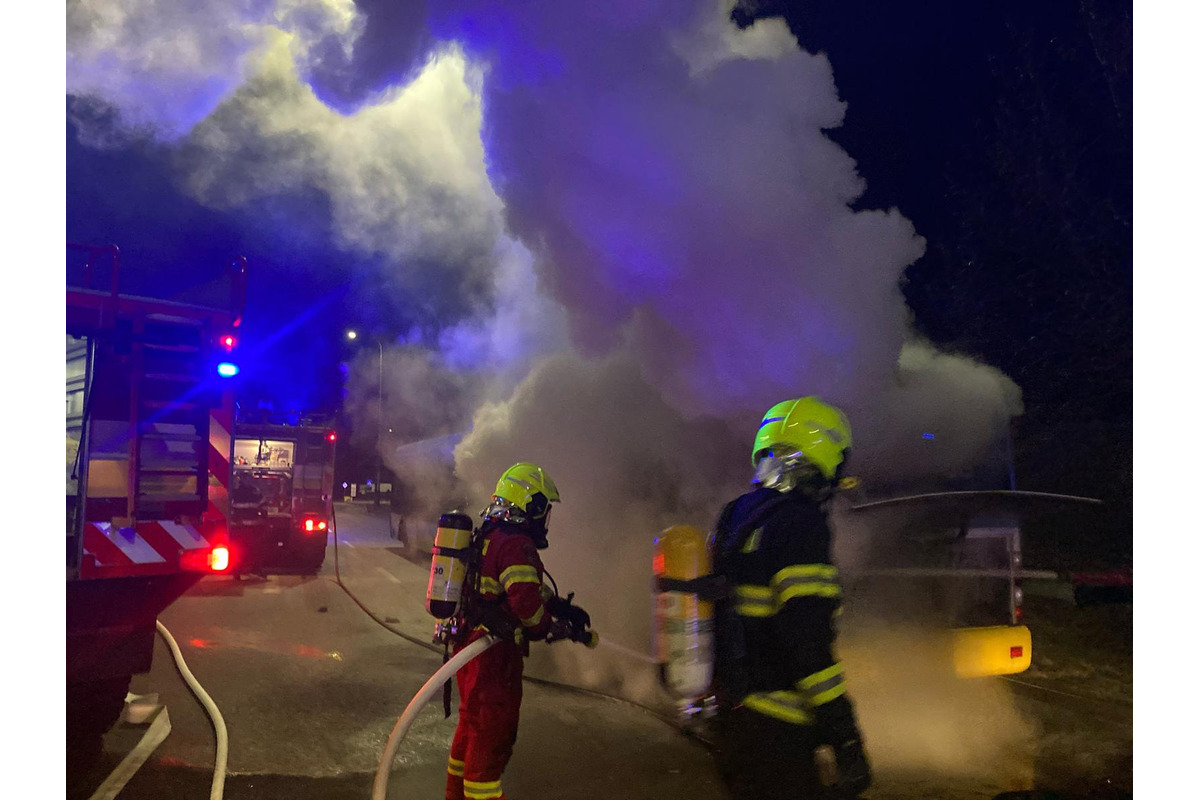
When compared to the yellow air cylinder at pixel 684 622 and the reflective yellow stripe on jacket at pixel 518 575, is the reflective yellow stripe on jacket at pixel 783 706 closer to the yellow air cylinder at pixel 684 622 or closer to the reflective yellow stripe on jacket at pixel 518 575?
the yellow air cylinder at pixel 684 622

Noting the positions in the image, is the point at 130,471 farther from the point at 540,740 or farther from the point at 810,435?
the point at 810,435

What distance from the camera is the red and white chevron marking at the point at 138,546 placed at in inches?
136

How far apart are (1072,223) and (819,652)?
7.43m

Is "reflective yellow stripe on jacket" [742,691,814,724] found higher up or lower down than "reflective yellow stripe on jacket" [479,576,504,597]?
lower down

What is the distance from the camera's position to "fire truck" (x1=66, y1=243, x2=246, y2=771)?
3.47m

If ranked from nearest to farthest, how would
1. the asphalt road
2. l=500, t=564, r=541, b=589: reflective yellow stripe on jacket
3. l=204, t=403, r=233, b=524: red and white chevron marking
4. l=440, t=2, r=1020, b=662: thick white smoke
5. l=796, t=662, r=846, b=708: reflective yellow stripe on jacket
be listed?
A: 1. l=796, t=662, r=846, b=708: reflective yellow stripe on jacket
2. l=500, t=564, r=541, b=589: reflective yellow stripe on jacket
3. the asphalt road
4. l=204, t=403, r=233, b=524: red and white chevron marking
5. l=440, t=2, r=1020, b=662: thick white smoke

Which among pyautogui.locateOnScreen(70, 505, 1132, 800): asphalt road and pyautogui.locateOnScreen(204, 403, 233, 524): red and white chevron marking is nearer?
pyautogui.locateOnScreen(70, 505, 1132, 800): asphalt road

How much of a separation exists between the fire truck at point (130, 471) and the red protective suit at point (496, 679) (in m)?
1.75

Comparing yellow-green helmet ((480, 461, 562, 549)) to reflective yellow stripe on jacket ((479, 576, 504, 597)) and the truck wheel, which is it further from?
the truck wheel

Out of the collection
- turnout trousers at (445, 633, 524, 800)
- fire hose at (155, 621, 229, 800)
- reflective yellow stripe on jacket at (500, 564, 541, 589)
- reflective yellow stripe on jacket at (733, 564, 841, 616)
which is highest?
reflective yellow stripe on jacket at (733, 564, 841, 616)

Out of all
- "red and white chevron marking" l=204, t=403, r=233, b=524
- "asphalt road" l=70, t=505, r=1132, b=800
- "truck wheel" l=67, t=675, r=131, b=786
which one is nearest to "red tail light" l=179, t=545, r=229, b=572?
"red and white chevron marking" l=204, t=403, r=233, b=524

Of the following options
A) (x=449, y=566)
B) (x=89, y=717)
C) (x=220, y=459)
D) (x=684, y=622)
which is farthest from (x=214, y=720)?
(x=684, y=622)

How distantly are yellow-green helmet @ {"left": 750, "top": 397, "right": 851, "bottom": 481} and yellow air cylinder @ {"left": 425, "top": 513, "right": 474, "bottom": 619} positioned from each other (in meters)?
1.60

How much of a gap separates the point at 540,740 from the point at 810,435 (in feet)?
10.1
